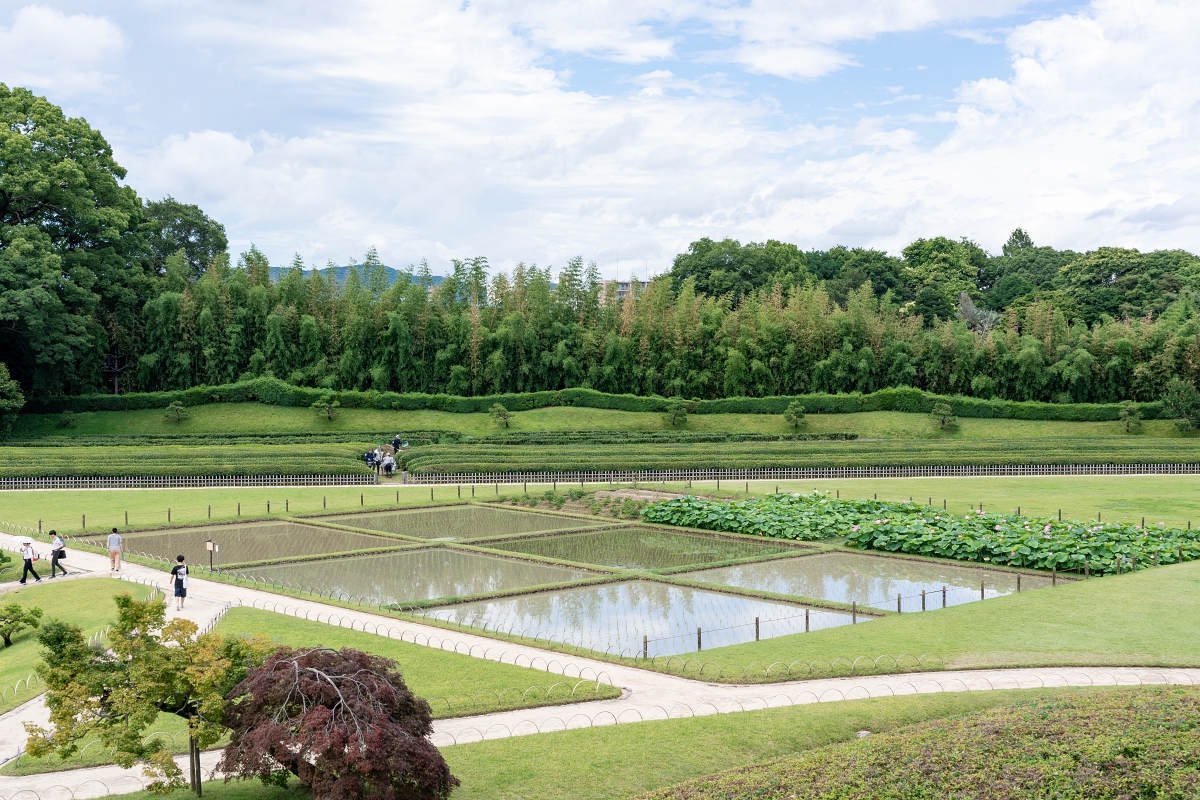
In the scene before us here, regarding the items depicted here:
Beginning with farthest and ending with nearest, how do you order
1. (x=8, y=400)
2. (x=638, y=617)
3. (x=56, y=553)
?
1. (x=8, y=400)
2. (x=56, y=553)
3. (x=638, y=617)

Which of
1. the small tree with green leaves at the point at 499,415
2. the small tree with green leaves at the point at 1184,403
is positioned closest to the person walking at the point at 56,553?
the small tree with green leaves at the point at 499,415

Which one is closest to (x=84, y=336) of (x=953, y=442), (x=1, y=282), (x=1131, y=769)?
(x=1, y=282)

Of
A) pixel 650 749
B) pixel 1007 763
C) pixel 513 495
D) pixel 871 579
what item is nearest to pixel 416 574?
pixel 871 579

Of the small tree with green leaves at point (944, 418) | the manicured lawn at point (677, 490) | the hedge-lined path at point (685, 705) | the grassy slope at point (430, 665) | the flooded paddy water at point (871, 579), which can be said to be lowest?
the flooded paddy water at point (871, 579)

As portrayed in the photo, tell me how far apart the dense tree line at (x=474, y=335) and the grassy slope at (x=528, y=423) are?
2.78 m

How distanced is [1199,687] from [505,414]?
4081cm

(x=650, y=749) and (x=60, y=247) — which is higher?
(x=60, y=247)

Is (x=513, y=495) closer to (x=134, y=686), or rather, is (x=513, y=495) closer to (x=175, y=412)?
(x=175, y=412)

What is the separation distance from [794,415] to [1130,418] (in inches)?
643

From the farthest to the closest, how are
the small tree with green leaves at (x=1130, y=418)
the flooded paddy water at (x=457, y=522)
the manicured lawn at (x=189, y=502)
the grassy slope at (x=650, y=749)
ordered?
the small tree with green leaves at (x=1130, y=418)
the manicured lawn at (x=189, y=502)
the flooded paddy water at (x=457, y=522)
the grassy slope at (x=650, y=749)

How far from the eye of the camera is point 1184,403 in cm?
4850

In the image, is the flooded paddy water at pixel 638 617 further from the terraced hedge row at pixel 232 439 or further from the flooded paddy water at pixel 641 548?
the terraced hedge row at pixel 232 439

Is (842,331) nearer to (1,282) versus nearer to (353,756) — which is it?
(1,282)

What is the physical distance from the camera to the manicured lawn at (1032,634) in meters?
15.4
